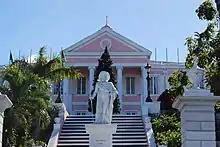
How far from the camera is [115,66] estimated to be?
4269 cm

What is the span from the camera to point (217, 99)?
14.2m

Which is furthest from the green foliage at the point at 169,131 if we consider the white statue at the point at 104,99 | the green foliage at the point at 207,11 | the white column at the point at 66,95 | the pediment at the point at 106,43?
the pediment at the point at 106,43

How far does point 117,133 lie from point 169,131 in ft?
14.2

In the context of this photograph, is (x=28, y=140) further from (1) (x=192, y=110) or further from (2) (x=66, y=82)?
(2) (x=66, y=82)

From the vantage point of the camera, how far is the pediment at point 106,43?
42812 millimetres

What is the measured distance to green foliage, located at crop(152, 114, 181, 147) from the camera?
804 inches

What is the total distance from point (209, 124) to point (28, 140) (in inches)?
392

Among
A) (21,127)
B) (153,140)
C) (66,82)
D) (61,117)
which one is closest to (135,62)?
(66,82)

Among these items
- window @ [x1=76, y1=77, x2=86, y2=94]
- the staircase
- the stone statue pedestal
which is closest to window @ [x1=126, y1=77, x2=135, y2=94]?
window @ [x1=76, y1=77, x2=86, y2=94]

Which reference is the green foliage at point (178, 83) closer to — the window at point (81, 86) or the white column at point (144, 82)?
the white column at point (144, 82)

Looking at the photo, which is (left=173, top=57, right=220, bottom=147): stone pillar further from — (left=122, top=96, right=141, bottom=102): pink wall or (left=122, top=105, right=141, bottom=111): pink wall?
(left=122, top=96, right=141, bottom=102): pink wall

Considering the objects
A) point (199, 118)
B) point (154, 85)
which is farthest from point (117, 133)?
point (154, 85)

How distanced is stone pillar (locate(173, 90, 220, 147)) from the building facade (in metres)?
27.6

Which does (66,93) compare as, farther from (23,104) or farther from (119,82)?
(23,104)
